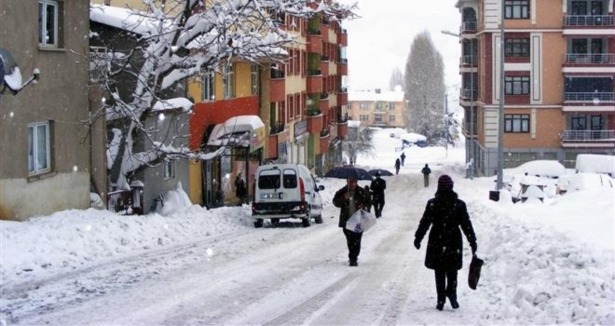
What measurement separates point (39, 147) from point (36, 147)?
0.82 ft

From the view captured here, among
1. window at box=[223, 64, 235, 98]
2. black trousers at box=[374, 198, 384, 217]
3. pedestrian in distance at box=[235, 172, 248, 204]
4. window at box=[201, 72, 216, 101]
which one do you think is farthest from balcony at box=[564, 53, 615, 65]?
black trousers at box=[374, 198, 384, 217]

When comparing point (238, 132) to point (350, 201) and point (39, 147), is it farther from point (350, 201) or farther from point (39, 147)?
point (350, 201)

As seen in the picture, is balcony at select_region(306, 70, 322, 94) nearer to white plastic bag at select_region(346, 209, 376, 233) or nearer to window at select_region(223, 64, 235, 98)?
window at select_region(223, 64, 235, 98)

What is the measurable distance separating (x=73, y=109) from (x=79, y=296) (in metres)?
10.2

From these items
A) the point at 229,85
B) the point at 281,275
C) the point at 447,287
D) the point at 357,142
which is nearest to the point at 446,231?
the point at 447,287

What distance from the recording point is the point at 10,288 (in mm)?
11297

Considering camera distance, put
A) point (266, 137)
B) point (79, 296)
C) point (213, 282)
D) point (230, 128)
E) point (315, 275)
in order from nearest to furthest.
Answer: point (79, 296)
point (213, 282)
point (315, 275)
point (230, 128)
point (266, 137)

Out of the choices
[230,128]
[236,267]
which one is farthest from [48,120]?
[230,128]

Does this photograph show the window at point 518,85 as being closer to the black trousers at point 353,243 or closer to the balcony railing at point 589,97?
the balcony railing at point 589,97

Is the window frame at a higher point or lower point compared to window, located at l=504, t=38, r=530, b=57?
lower

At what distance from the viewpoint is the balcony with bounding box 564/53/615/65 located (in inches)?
2478

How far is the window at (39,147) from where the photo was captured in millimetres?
18359

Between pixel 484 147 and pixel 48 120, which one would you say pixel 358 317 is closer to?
pixel 48 120

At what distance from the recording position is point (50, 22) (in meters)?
19.8
